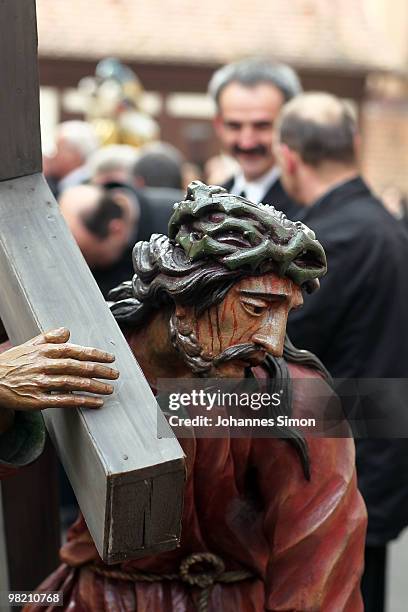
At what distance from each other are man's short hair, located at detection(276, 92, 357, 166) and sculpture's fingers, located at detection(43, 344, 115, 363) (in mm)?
2041

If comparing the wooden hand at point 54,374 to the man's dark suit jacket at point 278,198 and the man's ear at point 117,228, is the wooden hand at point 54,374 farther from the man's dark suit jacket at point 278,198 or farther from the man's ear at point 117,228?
the man's dark suit jacket at point 278,198

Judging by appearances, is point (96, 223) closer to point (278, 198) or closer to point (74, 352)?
point (278, 198)

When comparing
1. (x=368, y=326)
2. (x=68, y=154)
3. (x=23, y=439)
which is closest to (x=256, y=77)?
(x=368, y=326)

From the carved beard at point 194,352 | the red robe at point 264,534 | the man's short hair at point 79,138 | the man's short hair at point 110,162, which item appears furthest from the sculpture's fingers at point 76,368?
the man's short hair at point 79,138

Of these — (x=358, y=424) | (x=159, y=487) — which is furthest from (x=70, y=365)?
(x=358, y=424)

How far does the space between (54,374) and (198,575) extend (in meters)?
0.56

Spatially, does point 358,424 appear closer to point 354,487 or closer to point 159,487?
point 354,487

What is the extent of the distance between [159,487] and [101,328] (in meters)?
0.27

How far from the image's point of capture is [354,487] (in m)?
1.89

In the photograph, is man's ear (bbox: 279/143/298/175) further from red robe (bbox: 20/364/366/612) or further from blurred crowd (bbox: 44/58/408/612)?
red robe (bbox: 20/364/366/612)

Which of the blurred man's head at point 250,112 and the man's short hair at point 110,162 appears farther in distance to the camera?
the man's short hair at point 110,162

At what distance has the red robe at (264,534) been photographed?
1824mm

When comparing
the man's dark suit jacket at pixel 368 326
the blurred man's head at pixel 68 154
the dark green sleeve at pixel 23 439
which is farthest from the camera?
the blurred man's head at pixel 68 154

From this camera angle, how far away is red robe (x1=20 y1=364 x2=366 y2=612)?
1824 mm
